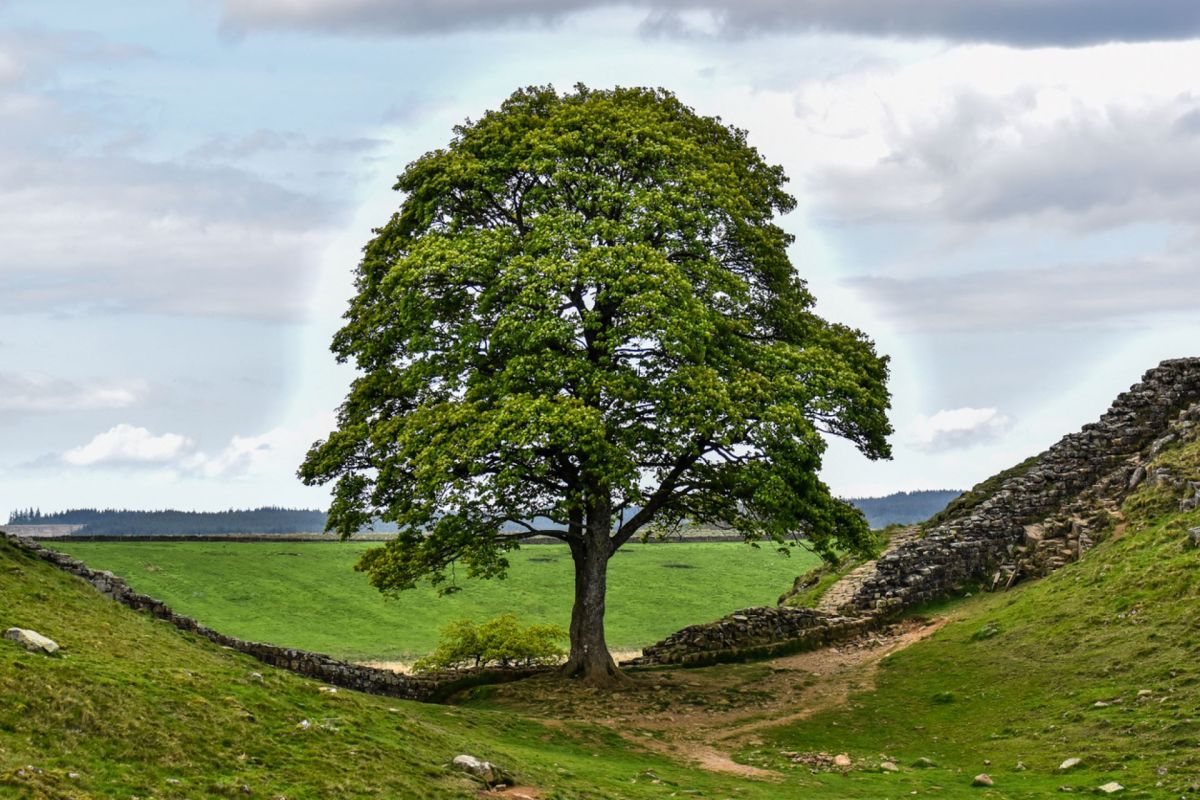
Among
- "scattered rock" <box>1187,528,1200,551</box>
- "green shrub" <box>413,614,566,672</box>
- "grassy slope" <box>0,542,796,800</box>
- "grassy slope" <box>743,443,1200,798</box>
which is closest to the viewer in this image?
"grassy slope" <box>0,542,796,800</box>

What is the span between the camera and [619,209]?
3578 cm

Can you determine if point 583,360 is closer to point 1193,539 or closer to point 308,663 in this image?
point 308,663

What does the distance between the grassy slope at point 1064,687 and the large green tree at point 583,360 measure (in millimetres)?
5614

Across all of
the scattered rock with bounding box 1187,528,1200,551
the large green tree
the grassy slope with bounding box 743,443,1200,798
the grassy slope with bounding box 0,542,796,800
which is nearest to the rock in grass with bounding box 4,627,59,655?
the grassy slope with bounding box 0,542,796,800

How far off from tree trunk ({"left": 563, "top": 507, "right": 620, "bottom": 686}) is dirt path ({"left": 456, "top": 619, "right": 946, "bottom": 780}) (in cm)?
91

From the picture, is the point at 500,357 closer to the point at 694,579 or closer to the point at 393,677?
the point at 393,677

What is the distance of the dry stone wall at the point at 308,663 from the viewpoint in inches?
1221

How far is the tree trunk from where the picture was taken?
3594cm

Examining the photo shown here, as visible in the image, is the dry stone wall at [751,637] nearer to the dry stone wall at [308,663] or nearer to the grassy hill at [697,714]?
the grassy hill at [697,714]

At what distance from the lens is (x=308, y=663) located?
113 ft

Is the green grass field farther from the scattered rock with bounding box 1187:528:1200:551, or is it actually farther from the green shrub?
the scattered rock with bounding box 1187:528:1200:551

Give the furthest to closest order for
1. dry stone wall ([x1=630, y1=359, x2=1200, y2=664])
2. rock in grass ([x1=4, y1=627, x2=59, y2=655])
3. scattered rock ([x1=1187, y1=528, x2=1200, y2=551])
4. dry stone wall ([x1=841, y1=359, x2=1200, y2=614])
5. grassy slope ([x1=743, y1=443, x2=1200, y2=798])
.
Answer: dry stone wall ([x1=841, y1=359, x2=1200, y2=614]) → dry stone wall ([x1=630, y1=359, x2=1200, y2=664]) → scattered rock ([x1=1187, y1=528, x2=1200, y2=551]) → grassy slope ([x1=743, y1=443, x2=1200, y2=798]) → rock in grass ([x1=4, y1=627, x2=59, y2=655])

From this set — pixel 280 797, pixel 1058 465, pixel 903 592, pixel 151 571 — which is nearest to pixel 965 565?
pixel 903 592

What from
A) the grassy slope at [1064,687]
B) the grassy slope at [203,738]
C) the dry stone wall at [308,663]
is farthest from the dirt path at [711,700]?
the dry stone wall at [308,663]
